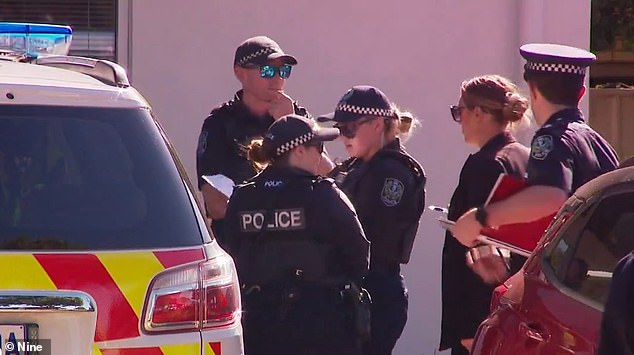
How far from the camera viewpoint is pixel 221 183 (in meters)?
5.85

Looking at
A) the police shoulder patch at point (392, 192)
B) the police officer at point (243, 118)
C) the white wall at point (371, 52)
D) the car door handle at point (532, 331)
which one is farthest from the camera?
the white wall at point (371, 52)

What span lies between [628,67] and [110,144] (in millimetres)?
8036

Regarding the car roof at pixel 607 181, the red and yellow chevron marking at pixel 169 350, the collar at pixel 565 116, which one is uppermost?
the collar at pixel 565 116

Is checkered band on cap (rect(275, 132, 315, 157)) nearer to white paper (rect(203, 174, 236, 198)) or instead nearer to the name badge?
the name badge

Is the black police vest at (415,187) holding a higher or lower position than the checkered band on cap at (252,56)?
lower

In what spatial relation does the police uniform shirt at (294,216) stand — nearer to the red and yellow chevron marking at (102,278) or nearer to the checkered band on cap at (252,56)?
the checkered band on cap at (252,56)

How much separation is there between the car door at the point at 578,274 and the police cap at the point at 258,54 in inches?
101

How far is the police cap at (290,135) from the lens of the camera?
5148 mm

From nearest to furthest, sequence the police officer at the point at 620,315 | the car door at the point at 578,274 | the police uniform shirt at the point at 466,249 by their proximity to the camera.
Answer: the police officer at the point at 620,315 → the car door at the point at 578,274 → the police uniform shirt at the point at 466,249

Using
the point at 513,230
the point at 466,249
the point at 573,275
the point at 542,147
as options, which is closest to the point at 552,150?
the point at 542,147

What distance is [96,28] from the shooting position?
7777 mm

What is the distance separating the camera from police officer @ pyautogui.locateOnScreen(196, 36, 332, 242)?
20.1 feet

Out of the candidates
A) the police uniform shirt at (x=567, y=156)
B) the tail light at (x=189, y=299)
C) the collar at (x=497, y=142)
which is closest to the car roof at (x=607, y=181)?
the police uniform shirt at (x=567, y=156)

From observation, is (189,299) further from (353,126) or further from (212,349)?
(353,126)
